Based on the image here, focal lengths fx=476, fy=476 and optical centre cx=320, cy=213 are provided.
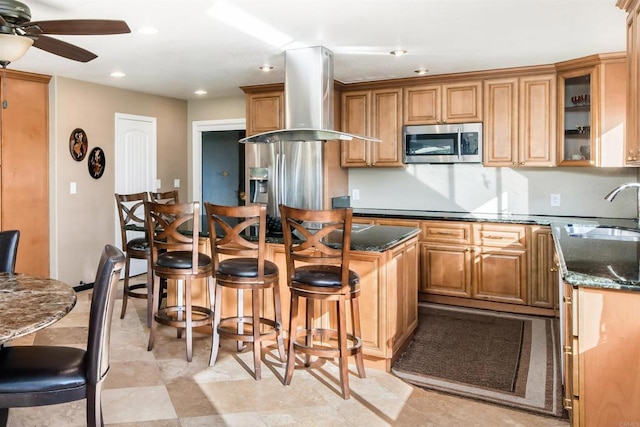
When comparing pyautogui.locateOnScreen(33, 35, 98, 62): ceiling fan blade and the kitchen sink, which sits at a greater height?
pyautogui.locateOnScreen(33, 35, 98, 62): ceiling fan blade

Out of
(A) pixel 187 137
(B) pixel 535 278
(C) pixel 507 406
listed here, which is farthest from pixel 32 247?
(B) pixel 535 278

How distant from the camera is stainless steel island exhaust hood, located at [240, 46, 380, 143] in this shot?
3725 mm

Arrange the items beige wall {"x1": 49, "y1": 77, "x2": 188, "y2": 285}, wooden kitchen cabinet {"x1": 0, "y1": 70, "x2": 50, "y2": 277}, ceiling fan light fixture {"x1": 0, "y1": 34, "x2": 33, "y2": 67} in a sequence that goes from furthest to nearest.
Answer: beige wall {"x1": 49, "y1": 77, "x2": 188, "y2": 285}
wooden kitchen cabinet {"x1": 0, "y1": 70, "x2": 50, "y2": 277}
ceiling fan light fixture {"x1": 0, "y1": 34, "x2": 33, "y2": 67}

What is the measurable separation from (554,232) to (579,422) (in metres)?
1.69

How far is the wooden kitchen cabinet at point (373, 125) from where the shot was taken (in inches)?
201

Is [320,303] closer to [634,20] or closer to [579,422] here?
[579,422]

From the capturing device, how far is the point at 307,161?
496 centimetres

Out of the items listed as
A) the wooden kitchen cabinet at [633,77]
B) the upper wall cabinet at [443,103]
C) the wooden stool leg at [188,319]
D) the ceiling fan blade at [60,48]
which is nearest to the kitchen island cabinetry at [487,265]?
the upper wall cabinet at [443,103]

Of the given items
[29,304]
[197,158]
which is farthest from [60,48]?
[197,158]

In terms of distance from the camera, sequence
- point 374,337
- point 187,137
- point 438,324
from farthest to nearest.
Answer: point 187,137
point 438,324
point 374,337

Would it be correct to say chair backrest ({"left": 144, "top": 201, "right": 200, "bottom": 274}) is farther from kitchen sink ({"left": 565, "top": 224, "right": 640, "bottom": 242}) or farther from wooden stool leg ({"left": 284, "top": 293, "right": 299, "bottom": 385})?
→ kitchen sink ({"left": 565, "top": 224, "right": 640, "bottom": 242})

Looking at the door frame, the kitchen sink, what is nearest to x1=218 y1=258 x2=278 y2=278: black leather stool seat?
the kitchen sink

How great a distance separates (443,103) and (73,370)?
13.6 feet

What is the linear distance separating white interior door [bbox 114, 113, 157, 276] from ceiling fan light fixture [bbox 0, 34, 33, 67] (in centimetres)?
336
